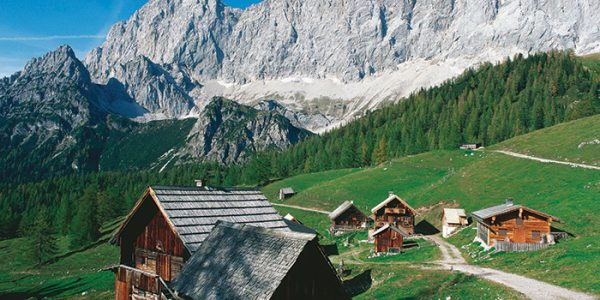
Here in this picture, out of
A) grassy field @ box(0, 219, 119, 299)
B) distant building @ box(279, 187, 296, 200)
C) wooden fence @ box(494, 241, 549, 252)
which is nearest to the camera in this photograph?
wooden fence @ box(494, 241, 549, 252)

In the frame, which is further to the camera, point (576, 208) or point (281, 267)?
point (576, 208)

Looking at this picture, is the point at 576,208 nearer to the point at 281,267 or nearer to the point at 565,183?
the point at 565,183

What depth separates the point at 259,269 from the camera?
56.1 feet

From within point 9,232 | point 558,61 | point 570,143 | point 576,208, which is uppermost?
point 558,61

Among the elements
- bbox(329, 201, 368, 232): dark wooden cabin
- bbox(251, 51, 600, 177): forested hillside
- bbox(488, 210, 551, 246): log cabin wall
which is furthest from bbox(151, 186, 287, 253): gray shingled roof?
bbox(251, 51, 600, 177): forested hillside

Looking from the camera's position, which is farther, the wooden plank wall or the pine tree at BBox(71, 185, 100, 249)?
the pine tree at BBox(71, 185, 100, 249)

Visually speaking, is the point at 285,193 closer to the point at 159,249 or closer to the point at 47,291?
the point at 47,291

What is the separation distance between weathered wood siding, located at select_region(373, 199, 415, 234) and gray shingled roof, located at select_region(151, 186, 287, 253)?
137 ft

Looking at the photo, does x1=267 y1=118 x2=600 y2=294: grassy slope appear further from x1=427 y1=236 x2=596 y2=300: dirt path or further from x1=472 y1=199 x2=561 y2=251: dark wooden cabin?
x1=472 y1=199 x2=561 y2=251: dark wooden cabin

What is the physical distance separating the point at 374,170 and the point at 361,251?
49890 mm

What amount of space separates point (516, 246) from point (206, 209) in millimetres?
29283

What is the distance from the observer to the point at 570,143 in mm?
73750

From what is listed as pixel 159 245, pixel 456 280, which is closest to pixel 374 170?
pixel 456 280

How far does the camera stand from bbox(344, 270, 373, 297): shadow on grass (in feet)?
113
